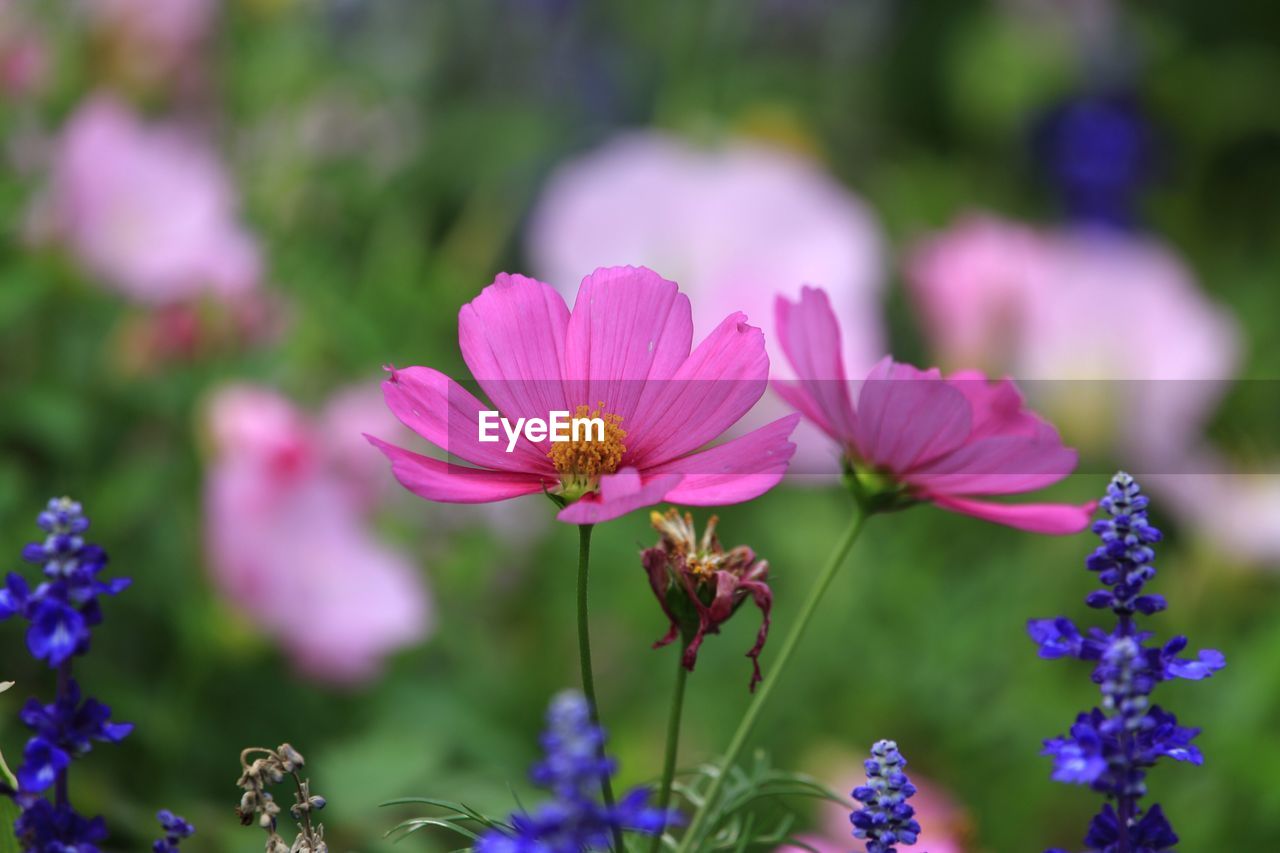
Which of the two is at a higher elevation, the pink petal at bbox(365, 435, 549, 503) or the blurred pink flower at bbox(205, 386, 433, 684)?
the blurred pink flower at bbox(205, 386, 433, 684)

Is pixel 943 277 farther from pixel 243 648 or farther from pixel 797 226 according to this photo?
pixel 243 648

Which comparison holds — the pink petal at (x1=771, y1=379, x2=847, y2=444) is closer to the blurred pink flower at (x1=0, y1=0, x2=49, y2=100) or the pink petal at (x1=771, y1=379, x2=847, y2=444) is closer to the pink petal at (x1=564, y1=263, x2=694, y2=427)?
the pink petal at (x1=564, y1=263, x2=694, y2=427)

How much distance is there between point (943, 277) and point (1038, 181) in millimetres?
660

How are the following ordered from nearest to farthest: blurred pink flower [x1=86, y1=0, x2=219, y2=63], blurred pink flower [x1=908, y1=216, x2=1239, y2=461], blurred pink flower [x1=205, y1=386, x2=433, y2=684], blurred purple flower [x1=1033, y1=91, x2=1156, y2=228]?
1. blurred pink flower [x1=205, y1=386, x2=433, y2=684]
2. blurred pink flower [x1=86, y1=0, x2=219, y2=63]
3. blurred pink flower [x1=908, y1=216, x2=1239, y2=461]
4. blurred purple flower [x1=1033, y1=91, x2=1156, y2=228]

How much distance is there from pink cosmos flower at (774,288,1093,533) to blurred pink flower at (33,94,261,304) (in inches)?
17.2

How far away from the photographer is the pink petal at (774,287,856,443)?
238mm

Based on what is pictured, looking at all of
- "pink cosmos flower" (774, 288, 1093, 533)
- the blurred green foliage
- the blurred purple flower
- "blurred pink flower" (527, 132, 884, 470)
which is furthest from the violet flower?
the blurred purple flower

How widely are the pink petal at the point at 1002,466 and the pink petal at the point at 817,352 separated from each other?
0.02 m

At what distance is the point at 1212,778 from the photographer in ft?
2.35

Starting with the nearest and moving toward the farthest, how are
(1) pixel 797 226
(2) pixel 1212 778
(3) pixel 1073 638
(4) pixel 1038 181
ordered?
1. (3) pixel 1073 638
2. (2) pixel 1212 778
3. (1) pixel 797 226
4. (4) pixel 1038 181

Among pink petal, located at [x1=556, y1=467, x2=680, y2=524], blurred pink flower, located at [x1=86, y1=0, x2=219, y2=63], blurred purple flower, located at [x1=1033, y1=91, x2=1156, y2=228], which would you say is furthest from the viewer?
blurred purple flower, located at [x1=1033, y1=91, x2=1156, y2=228]

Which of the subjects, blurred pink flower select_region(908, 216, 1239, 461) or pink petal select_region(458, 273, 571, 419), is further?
blurred pink flower select_region(908, 216, 1239, 461)

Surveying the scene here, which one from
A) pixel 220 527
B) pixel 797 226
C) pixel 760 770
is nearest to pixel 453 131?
pixel 797 226

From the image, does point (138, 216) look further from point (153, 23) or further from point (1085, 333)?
point (1085, 333)
